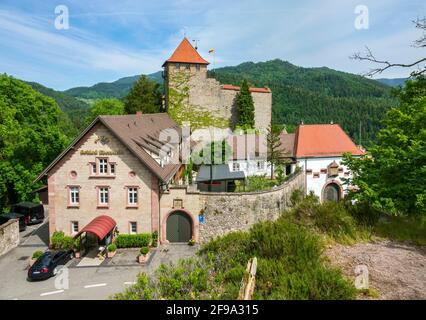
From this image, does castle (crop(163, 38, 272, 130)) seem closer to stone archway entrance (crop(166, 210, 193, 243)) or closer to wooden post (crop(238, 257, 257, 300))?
stone archway entrance (crop(166, 210, 193, 243))

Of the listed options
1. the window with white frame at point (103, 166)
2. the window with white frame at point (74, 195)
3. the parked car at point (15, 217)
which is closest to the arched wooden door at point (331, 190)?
the window with white frame at point (103, 166)

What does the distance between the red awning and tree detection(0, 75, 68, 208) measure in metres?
13.5

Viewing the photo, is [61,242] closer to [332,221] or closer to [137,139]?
[137,139]

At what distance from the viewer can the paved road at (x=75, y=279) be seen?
18.9 m

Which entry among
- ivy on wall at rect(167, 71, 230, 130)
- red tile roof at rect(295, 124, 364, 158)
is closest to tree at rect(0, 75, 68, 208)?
ivy on wall at rect(167, 71, 230, 130)

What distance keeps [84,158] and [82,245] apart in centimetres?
662

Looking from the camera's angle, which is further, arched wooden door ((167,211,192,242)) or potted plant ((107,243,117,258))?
arched wooden door ((167,211,192,242))

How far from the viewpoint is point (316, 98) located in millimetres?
165125

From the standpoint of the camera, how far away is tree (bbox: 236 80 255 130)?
48794 millimetres

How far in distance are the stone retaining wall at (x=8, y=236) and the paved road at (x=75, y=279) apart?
1.43ft

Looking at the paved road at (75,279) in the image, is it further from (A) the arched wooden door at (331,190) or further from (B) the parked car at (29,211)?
(A) the arched wooden door at (331,190)

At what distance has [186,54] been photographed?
50188 millimetres
